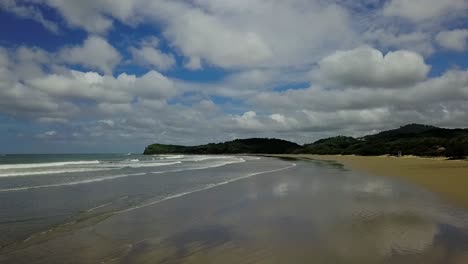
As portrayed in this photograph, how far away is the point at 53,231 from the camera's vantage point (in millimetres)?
10117

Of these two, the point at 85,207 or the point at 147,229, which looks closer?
the point at 147,229

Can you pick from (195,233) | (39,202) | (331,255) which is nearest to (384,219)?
(331,255)

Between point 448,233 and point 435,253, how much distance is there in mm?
2003

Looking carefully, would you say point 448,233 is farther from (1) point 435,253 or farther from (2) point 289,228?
(2) point 289,228

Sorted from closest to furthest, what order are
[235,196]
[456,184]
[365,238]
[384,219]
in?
1. [365,238]
2. [384,219]
3. [235,196]
4. [456,184]

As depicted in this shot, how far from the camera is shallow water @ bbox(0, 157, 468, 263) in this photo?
7.56 metres

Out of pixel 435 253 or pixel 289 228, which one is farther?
pixel 289 228

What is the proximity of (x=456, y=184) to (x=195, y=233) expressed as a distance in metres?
15.8

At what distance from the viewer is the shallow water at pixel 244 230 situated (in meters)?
7.56

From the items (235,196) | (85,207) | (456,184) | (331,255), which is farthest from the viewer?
(456,184)

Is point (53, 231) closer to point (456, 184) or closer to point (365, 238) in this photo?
point (365, 238)

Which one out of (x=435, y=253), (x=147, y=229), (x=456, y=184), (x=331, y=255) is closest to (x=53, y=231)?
(x=147, y=229)

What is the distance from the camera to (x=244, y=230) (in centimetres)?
991

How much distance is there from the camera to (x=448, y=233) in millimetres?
9070
